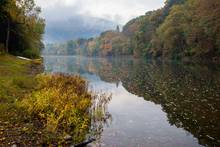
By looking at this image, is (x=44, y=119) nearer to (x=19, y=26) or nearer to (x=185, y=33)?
(x=19, y=26)

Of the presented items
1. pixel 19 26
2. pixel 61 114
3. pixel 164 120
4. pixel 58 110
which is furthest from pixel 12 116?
pixel 19 26

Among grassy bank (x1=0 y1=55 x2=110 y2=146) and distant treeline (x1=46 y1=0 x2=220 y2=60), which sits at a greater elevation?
distant treeline (x1=46 y1=0 x2=220 y2=60)

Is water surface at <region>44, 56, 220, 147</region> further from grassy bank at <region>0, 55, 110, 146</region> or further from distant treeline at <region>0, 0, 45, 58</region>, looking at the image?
distant treeline at <region>0, 0, 45, 58</region>

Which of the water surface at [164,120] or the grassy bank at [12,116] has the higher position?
the grassy bank at [12,116]

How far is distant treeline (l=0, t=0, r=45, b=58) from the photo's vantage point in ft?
212

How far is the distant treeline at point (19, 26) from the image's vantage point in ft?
212

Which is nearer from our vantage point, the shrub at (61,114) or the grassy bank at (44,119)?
the grassy bank at (44,119)

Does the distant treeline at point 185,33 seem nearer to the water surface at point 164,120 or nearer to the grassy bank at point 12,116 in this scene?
the water surface at point 164,120

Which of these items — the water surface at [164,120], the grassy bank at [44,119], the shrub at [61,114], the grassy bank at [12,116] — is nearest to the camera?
the grassy bank at [12,116]

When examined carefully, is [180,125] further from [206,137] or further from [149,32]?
[149,32]

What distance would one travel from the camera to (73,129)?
17.6 metres

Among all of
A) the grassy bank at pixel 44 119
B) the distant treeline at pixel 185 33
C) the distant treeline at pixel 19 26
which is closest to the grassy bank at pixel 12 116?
the grassy bank at pixel 44 119

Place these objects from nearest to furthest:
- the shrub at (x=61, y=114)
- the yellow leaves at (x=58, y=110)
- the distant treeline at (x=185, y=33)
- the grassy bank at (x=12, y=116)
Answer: the grassy bank at (x=12, y=116) < the shrub at (x=61, y=114) < the yellow leaves at (x=58, y=110) < the distant treeline at (x=185, y=33)

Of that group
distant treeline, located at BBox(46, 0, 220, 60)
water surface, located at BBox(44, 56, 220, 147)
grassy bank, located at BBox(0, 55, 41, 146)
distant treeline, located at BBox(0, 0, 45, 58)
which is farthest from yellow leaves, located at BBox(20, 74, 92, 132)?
distant treeline, located at BBox(46, 0, 220, 60)
